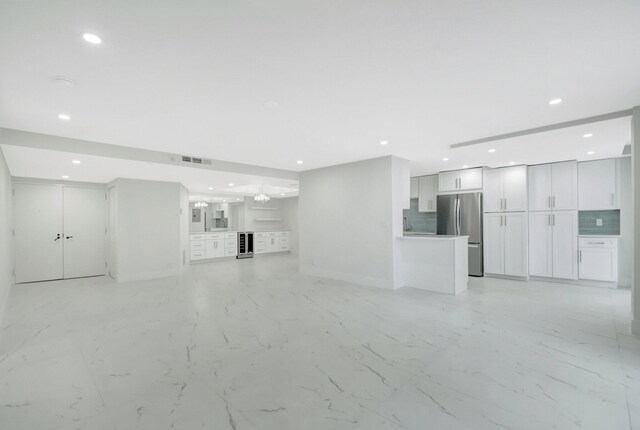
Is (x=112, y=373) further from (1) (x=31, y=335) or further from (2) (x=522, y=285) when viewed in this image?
(2) (x=522, y=285)

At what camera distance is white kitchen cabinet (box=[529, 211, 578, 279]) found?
5633mm

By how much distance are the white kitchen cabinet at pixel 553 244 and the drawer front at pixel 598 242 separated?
12 centimetres

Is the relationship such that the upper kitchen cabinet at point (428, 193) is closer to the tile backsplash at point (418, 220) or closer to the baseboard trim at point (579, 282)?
the tile backsplash at point (418, 220)

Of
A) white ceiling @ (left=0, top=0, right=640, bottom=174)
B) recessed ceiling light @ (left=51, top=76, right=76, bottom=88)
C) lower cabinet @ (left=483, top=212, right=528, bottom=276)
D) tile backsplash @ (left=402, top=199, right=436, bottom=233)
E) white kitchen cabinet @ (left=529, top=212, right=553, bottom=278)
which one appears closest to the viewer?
white ceiling @ (left=0, top=0, right=640, bottom=174)

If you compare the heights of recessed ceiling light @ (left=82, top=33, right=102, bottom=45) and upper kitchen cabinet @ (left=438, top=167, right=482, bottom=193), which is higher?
recessed ceiling light @ (left=82, top=33, right=102, bottom=45)

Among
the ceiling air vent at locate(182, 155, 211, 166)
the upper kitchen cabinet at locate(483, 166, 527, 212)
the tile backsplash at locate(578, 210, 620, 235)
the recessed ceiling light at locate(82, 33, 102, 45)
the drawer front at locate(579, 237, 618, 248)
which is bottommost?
the drawer front at locate(579, 237, 618, 248)

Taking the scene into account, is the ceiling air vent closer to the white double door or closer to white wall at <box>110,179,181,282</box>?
white wall at <box>110,179,181,282</box>

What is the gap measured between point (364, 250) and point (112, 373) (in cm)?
424

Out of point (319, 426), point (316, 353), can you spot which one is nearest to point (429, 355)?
point (316, 353)

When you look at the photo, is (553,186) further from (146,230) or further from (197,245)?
(197,245)

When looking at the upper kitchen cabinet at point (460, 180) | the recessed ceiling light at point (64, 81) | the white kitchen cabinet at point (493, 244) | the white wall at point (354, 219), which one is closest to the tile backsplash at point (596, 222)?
the white kitchen cabinet at point (493, 244)

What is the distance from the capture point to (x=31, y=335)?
3287 millimetres

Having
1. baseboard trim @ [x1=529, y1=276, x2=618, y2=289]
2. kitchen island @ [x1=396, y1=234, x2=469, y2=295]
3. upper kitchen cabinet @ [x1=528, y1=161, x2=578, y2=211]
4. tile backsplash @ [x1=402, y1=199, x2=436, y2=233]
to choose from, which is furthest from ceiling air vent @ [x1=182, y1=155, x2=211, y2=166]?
baseboard trim @ [x1=529, y1=276, x2=618, y2=289]

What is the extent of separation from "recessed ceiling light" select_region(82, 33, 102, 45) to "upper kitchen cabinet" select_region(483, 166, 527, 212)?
690 centimetres
